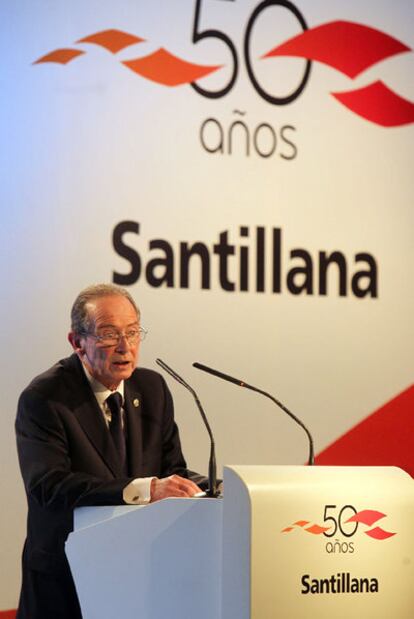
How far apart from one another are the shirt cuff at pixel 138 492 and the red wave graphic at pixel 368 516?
639 mm

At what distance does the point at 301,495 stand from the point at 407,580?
0.32 m

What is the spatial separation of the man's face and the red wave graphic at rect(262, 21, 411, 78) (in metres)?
2.22

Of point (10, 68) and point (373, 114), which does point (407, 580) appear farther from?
point (373, 114)

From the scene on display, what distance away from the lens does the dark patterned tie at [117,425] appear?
3.15 m

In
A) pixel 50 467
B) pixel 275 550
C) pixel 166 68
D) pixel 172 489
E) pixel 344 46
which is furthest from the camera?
pixel 344 46

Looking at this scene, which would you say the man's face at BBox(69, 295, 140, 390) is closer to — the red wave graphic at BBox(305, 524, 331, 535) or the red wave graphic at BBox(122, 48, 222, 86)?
the red wave graphic at BBox(305, 524, 331, 535)

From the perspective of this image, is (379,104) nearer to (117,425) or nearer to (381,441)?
→ (381,441)

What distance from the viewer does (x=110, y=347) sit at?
125 inches

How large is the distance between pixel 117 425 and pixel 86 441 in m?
0.14

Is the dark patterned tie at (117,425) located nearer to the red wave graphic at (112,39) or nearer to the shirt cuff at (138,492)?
the shirt cuff at (138,492)

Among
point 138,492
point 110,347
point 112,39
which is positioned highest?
point 112,39

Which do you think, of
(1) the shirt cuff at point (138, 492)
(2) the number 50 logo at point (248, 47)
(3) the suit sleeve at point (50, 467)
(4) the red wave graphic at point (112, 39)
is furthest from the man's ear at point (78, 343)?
(2) the number 50 logo at point (248, 47)

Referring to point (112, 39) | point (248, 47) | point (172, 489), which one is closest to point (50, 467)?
point (172, 489)

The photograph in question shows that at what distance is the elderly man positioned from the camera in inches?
113
